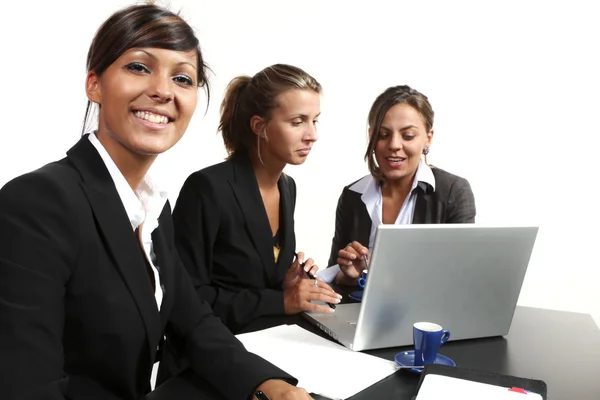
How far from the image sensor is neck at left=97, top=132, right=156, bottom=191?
3.91ft

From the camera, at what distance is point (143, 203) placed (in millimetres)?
1301

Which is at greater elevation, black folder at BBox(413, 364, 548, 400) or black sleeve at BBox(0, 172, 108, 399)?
black sleeve at BBox(0, 172, 108, 399)

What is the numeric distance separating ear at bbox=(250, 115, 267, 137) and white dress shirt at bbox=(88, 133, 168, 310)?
759 millimetres

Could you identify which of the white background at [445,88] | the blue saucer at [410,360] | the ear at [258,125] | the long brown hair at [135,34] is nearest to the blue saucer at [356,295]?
Answer: the blue saucer at [410,360]

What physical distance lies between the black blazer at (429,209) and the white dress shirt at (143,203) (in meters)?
1.15

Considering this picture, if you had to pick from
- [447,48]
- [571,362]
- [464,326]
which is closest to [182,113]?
[464,326]

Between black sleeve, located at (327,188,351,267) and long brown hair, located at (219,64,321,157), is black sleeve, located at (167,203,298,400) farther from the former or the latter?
black sleeve, located at (327,188,351,267)

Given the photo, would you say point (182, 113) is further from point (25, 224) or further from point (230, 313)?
point (230, 313)

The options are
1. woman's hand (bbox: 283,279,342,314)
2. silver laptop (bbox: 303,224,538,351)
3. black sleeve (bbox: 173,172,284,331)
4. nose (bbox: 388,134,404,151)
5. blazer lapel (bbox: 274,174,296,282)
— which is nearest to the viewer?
silver laptop (bbox: 303,224,538,351)

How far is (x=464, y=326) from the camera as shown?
4.59 feet

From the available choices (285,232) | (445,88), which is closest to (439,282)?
(285,232)

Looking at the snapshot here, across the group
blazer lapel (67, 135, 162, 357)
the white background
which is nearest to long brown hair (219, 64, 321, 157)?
blazer lapel (67, 135, 162, 357)

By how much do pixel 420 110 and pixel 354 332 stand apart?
1.24 metres

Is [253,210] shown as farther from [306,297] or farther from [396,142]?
[396,142]
